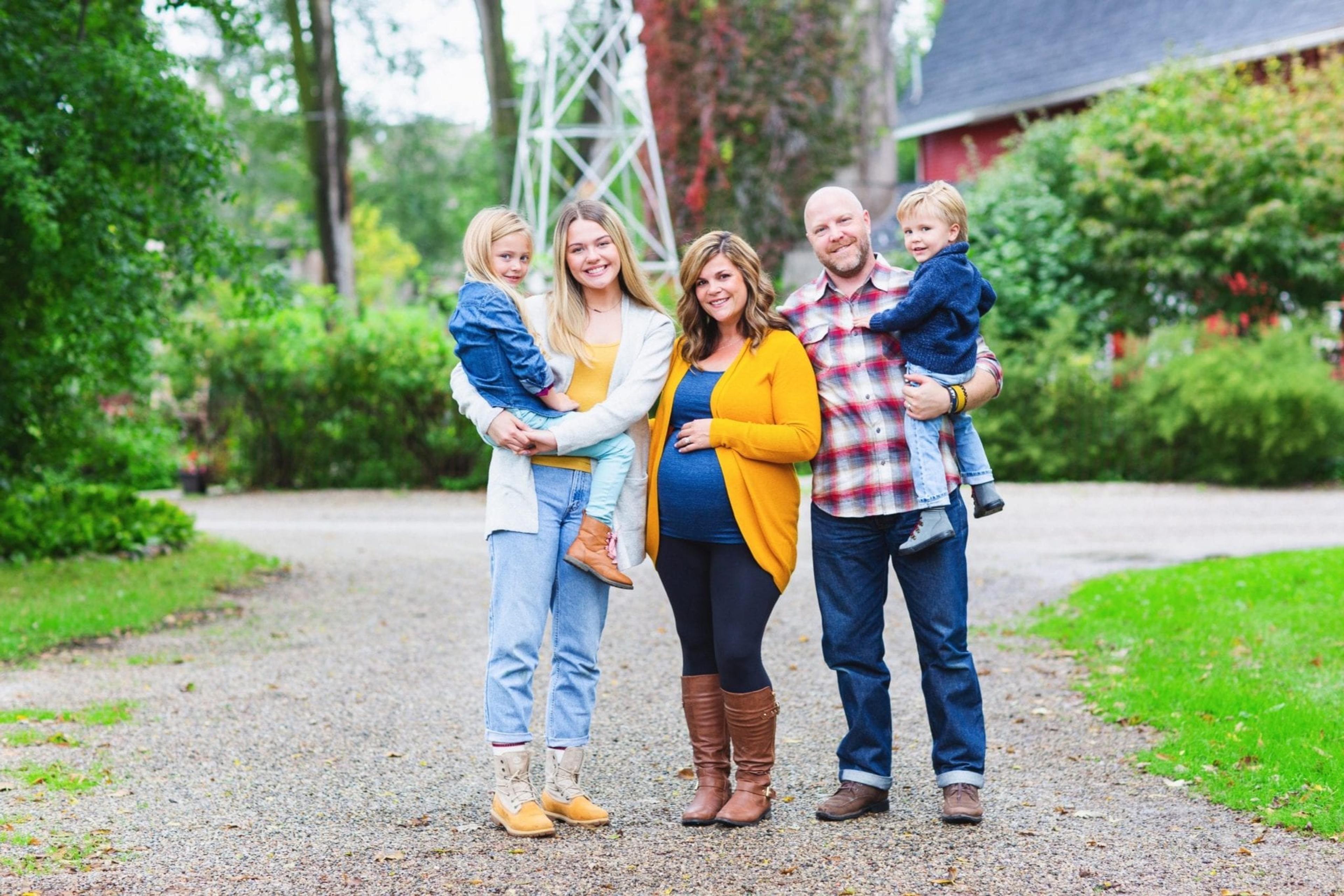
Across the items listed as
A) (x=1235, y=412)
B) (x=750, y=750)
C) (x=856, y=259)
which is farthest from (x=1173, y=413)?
(x=750, y=750)

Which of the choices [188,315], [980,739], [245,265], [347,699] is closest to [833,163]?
[188,315]

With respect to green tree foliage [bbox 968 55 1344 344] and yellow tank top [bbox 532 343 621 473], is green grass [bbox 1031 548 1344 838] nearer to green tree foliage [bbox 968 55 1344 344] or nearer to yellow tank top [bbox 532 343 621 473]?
yellow tank top [bbox 532 343 621 473]

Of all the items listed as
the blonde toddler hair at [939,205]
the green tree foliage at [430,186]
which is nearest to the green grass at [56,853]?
the blonde toddler hair at [939,205]

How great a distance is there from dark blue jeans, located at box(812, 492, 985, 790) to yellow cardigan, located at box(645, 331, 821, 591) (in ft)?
0.67

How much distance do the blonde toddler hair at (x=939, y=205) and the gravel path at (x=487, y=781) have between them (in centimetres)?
189

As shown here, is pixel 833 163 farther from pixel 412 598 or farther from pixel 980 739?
pixel 980 739

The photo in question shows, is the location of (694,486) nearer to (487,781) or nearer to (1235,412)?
(487,781)

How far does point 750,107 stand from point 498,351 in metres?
18.1

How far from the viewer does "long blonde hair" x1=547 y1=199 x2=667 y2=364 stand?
4363 mm

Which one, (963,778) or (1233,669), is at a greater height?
(963,778)

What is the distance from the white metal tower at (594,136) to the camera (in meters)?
18.6

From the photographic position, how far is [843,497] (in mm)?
4375

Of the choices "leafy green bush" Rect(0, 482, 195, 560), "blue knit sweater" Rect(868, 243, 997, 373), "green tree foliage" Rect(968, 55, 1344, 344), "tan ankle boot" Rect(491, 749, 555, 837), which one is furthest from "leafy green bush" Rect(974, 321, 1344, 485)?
"tan ankle boot" Rect(491, 749, 555, 837)

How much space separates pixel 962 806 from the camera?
439cm
